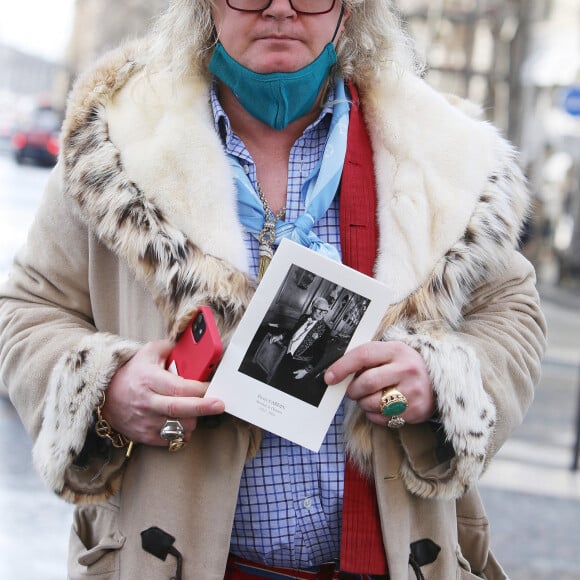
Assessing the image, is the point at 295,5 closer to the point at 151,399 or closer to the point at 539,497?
the point at 151,399

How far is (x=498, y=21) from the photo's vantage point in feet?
60.0

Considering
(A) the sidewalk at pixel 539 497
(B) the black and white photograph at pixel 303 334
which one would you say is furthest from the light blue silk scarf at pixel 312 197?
(A) the sidewalk at pixel 539 497

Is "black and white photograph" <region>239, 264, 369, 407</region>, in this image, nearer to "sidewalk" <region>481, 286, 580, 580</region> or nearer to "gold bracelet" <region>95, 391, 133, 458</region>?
"gold bracelet" <region>95, 391, 133, 458</region>

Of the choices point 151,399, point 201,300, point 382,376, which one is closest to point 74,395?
point 151,399

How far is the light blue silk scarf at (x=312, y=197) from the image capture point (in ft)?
5.98

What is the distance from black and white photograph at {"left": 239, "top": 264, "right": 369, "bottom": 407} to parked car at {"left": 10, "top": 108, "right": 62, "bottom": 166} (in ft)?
86.0

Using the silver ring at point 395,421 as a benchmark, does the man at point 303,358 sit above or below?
above

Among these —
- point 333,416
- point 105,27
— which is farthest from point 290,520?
point 105,27

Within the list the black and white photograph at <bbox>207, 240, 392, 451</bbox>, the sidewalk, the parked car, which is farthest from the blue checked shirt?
the parked car

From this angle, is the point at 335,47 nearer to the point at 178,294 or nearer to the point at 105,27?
the point at 178,294

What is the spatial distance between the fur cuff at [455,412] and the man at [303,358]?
5.8 inches

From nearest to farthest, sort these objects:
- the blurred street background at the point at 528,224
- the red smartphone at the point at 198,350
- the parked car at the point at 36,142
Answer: the red smartphone at the point at 198,350 → the blurred street background at the point at 528,224 → the parked car at the point at 36,142

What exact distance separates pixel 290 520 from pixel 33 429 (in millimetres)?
558

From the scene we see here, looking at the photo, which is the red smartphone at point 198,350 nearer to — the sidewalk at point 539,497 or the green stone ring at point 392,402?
the green stone ring at point 392,402
